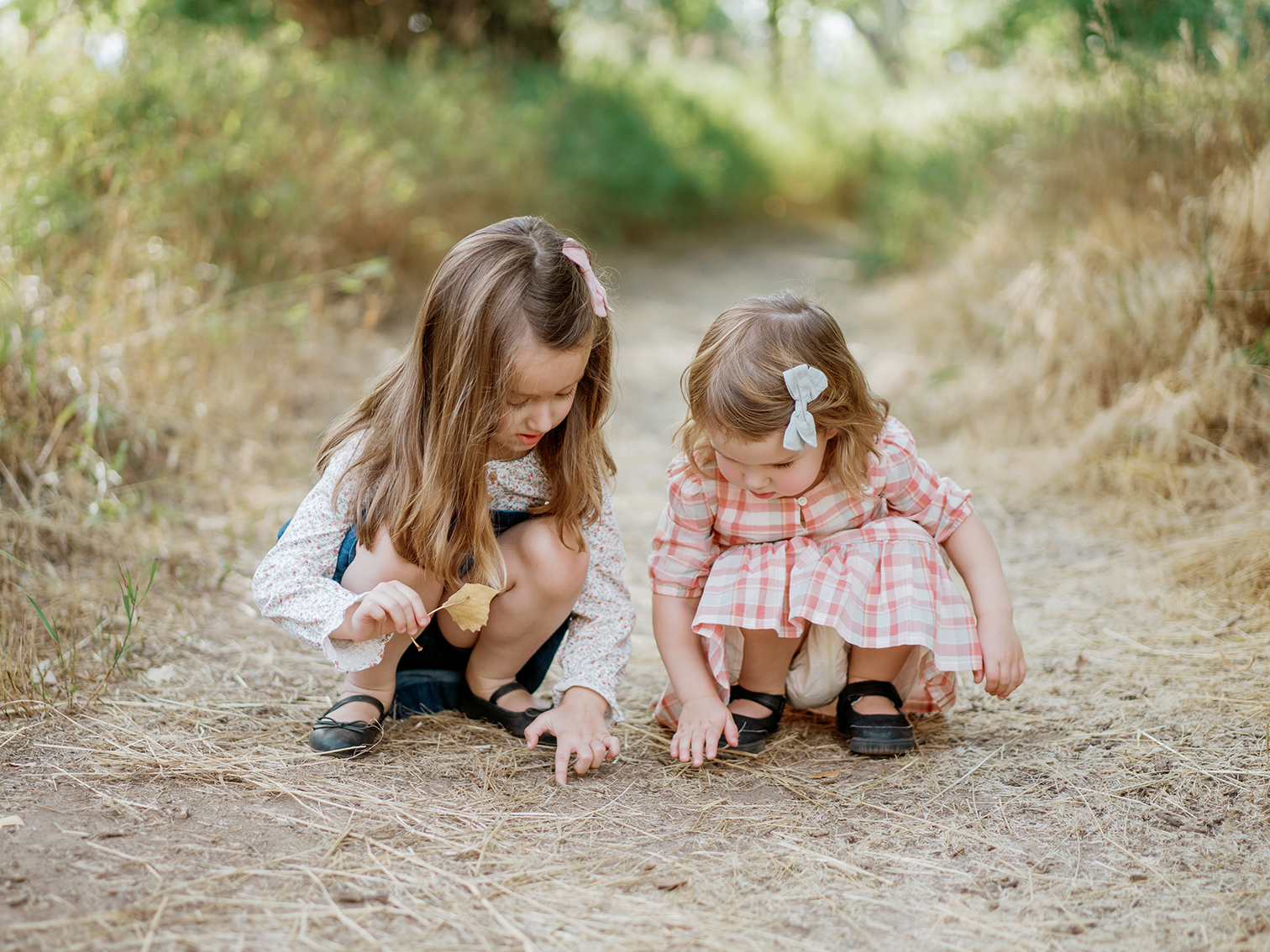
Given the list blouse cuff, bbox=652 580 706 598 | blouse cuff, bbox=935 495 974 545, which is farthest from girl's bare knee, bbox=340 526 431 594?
blouse cuff, bbox=935 495 974 545

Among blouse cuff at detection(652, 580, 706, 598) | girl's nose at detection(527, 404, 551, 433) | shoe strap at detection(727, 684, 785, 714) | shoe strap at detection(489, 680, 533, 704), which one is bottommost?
shoe strap at detection(489, 680, 533, 704)

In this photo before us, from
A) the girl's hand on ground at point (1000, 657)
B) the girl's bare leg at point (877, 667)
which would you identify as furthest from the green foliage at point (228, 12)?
the girl's hand on ground at point (1000, 657)

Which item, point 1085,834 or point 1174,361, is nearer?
point 1085,834

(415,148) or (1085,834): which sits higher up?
(415,148)

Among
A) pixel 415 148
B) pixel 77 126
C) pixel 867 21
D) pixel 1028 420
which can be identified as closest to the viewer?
pixel 77 126

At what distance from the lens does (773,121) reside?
39.2 ft

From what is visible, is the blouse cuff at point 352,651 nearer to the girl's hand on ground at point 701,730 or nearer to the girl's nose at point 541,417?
the girl's nose at point 541,417

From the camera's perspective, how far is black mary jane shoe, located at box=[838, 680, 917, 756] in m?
1.78

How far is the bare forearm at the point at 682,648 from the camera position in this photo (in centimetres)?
178

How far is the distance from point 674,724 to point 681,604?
0.77ft

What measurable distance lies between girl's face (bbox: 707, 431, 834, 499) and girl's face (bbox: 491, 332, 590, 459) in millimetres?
243

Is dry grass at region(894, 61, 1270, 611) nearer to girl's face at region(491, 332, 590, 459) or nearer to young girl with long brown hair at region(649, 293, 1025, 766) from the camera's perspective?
young girl with long brown hair at region(649, 293, 1025, 766)

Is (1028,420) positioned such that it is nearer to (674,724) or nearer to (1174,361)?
(1174,361)

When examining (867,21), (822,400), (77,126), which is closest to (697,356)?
(822,400)
